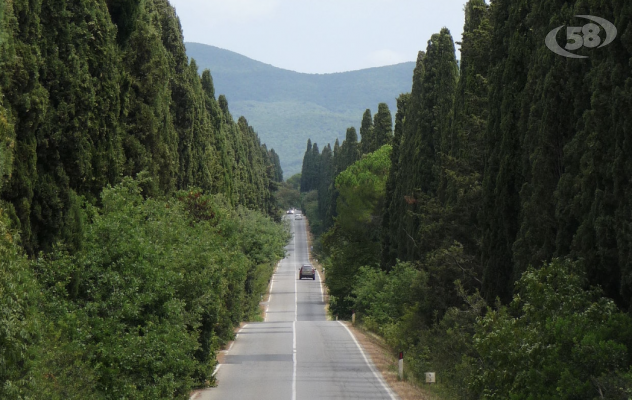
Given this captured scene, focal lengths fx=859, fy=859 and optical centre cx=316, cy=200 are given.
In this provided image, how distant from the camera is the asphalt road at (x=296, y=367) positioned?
2236 cm

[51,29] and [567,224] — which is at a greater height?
[51,29]

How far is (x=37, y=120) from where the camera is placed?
13273mm

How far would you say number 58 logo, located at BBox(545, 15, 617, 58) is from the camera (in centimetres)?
1308

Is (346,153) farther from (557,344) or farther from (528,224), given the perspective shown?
(557,344)

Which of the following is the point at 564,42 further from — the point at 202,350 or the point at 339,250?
the point at 339,250

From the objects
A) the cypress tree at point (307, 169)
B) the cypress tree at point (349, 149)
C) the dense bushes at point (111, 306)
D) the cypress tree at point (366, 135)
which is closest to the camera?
the dense bushes at point (111, 306)

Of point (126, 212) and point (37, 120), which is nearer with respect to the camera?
point (37, 120)

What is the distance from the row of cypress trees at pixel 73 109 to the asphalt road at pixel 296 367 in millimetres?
5896

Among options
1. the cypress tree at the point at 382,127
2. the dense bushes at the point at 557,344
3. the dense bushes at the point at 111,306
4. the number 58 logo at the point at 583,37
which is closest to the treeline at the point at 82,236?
the dense bushes at the point at 111,306

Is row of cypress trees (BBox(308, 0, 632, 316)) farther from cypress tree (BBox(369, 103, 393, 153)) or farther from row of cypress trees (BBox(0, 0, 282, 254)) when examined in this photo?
cypress tree (BBox(369, 103, 393, 153))

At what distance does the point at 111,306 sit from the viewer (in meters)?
14.4

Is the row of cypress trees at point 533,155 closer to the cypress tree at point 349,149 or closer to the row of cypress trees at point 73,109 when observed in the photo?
the row of cypress trees at point 73,109

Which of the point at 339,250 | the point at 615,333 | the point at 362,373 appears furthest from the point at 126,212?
the point at 339,250

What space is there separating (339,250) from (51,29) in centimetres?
3948
